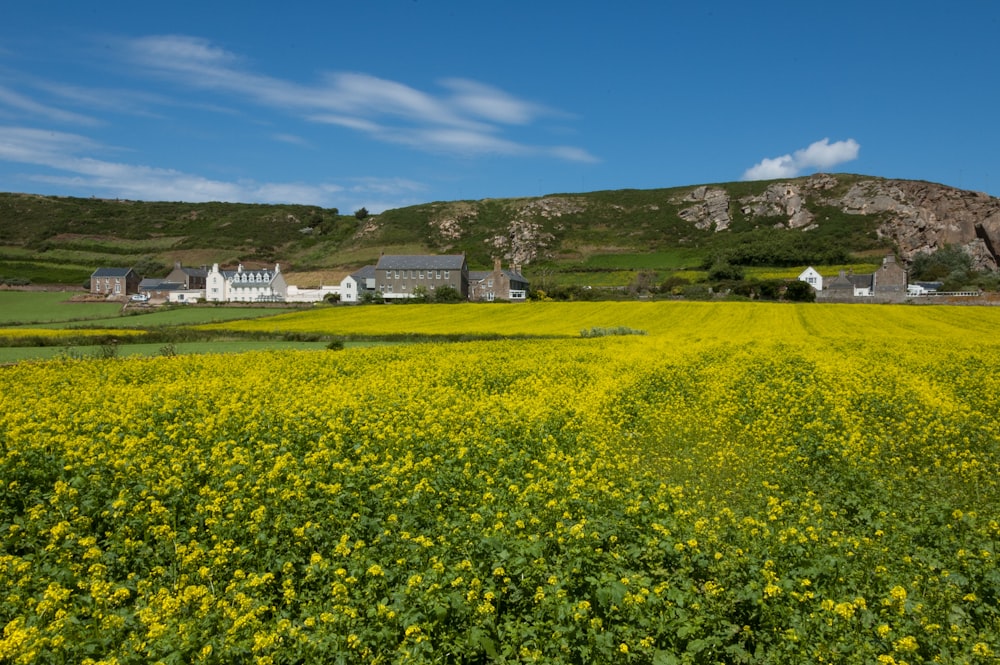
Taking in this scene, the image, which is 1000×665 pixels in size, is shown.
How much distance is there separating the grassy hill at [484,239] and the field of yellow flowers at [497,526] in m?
107

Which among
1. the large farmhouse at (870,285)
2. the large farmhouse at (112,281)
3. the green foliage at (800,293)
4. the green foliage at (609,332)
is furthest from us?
the large farmhouse at (112,281)

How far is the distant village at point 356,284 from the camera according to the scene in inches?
4434

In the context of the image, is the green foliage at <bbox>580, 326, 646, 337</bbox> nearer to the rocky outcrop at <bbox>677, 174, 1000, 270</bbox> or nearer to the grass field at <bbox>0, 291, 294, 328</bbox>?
the grass field at <bbox>0, 291, 294, 328</bbox>

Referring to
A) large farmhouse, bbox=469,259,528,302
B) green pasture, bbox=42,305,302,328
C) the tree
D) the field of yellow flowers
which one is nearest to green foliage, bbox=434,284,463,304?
large farmhouse, bbox=469,259,528,302

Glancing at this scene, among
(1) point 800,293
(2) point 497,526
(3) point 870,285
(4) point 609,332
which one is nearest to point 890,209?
(3) point 870,285

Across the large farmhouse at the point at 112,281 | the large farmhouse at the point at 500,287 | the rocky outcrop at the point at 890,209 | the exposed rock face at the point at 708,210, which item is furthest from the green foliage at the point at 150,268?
the rocky outcrop at the point at 890,209

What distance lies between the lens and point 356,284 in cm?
11444

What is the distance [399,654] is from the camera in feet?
15.8

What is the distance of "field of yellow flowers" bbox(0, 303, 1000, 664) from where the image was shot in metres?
5.04

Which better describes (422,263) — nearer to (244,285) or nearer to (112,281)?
(244,285)

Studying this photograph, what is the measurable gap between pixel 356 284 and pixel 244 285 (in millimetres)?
25446

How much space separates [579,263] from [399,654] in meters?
144

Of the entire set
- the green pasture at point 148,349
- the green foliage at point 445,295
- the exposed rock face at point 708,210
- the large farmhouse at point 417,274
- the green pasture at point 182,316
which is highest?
the exposed rock face at point 708,210

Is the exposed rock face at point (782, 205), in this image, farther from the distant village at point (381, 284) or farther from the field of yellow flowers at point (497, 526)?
the field of yellow flowers at point (497, 526)
